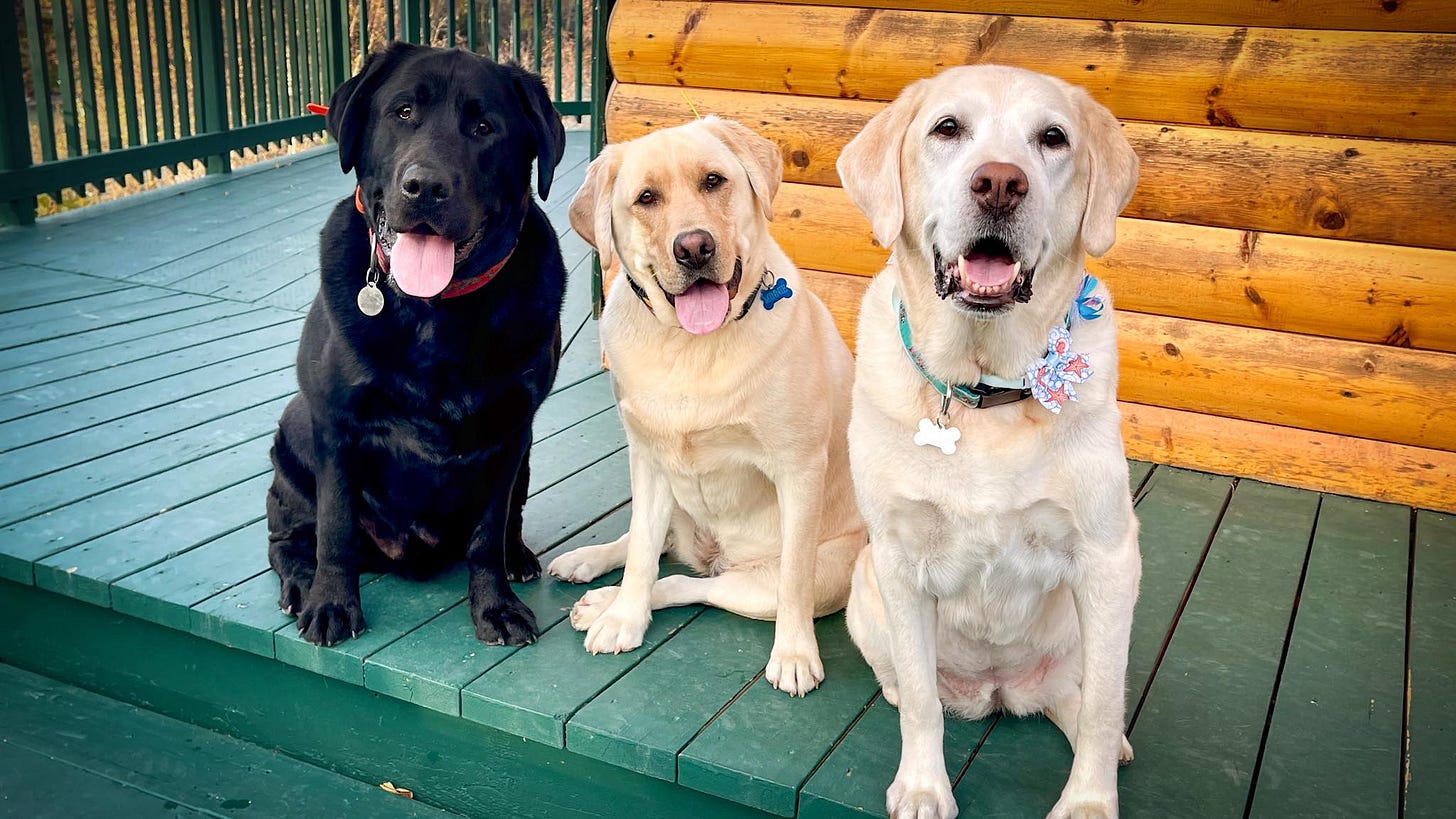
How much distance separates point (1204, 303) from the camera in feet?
11.0

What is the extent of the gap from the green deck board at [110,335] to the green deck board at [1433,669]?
4.04 m

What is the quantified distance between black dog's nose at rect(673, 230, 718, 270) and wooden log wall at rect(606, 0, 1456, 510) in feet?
5.29

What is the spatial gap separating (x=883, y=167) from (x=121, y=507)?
2.16m

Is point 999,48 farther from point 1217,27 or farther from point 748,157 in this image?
point 748,157

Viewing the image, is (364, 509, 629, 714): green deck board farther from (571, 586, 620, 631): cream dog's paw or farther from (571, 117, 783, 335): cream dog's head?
(571, 117, 783, 335): cream dog's head

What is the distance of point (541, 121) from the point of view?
2.37 metres

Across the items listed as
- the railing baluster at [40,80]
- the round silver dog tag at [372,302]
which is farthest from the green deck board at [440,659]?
the railing baluster at [40,80]

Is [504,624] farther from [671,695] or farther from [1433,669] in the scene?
[1433,669]

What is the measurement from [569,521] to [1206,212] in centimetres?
200

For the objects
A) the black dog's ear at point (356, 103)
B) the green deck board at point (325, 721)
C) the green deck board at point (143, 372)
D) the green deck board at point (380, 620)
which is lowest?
the green deck board at point (325, 721)

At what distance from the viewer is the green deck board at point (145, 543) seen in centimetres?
257

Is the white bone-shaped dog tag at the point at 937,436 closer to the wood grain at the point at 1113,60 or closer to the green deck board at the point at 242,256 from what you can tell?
the wood grain at the point at 1113,60

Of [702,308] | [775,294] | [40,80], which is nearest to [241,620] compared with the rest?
[702,308]

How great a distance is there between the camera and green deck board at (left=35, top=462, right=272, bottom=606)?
2.57m
